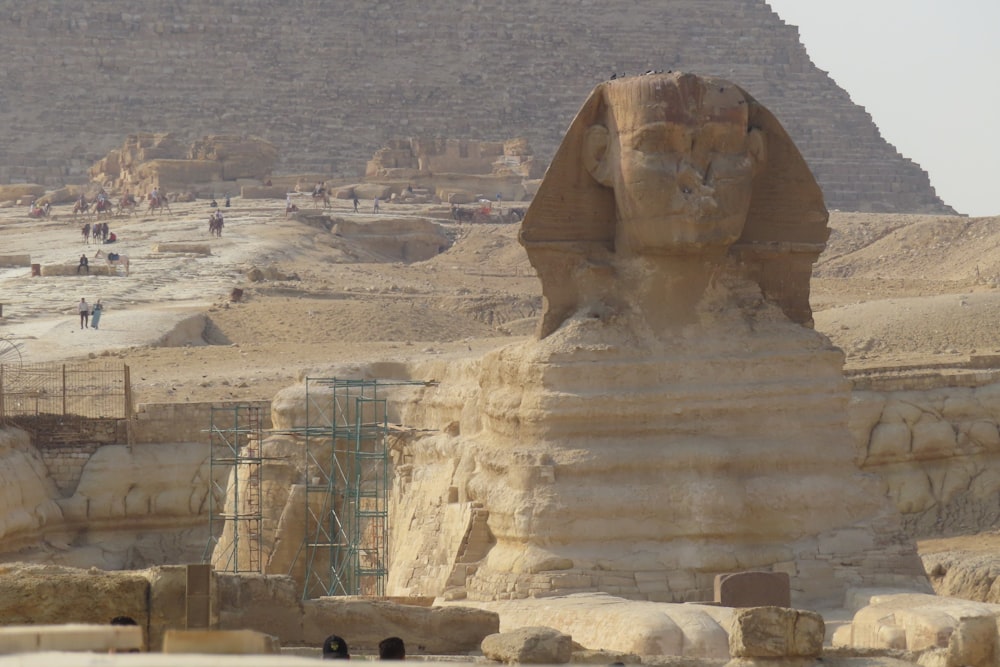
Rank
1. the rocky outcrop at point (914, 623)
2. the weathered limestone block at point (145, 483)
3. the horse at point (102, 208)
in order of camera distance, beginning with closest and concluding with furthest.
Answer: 1. the rocky outcrop at point (914, 623)
2. the weathered limestone block at point (145, 483)
3. the horse at point (102, 208)

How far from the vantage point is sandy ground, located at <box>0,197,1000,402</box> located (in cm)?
2719

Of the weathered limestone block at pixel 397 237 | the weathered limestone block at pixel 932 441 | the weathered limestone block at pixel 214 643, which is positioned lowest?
the weathered limestone block at pixel 214 643

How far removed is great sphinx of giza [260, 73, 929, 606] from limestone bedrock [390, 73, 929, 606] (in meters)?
0.01

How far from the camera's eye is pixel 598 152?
42.9 feet

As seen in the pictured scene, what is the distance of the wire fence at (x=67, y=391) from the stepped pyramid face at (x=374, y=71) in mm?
105854

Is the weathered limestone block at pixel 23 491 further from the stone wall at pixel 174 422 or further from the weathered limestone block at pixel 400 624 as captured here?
the weathered limestone block at pixel 400 624

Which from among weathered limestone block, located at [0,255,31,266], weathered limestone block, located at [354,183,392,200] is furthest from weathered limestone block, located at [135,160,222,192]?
weathered limestone block, located at [0,255,31,266]

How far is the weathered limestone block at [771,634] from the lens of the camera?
8.59 metres

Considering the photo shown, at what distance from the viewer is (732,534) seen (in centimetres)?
1240

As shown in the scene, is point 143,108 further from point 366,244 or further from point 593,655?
point 593,655

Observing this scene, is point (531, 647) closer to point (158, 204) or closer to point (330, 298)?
point (330, 298)

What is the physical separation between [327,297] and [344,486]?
816 inches

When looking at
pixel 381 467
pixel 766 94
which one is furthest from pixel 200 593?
pixel 766 94

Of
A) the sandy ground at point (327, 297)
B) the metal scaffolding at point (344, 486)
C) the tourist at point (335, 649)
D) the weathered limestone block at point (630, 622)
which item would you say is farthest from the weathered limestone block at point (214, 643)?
the sandy ground at point (327, 297)
